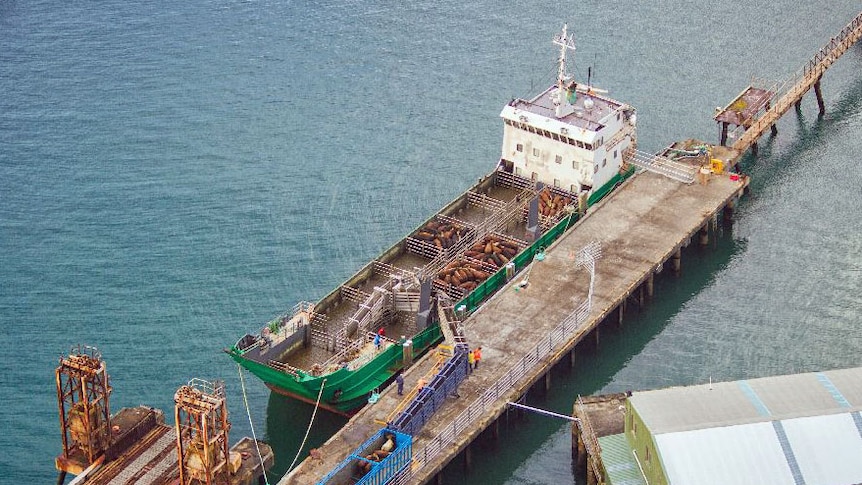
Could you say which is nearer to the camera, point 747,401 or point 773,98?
point 747,401

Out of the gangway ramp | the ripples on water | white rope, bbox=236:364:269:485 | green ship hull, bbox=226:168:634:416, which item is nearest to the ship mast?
the gangway ramp

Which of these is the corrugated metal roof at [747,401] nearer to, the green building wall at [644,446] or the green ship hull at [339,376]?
the green building wall at [644,446]

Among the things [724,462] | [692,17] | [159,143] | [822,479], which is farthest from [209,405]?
[692,17]

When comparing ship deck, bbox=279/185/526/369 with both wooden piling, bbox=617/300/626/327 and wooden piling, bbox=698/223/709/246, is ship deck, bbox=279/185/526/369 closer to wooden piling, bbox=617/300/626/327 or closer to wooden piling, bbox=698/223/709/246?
wooden piling, bbox=617/300/626/327

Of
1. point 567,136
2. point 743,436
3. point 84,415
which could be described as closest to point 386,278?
point 567,136

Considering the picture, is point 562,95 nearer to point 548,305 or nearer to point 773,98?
point 548,305

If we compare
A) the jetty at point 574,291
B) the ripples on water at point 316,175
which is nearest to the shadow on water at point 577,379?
the ripples on water at point 316,175

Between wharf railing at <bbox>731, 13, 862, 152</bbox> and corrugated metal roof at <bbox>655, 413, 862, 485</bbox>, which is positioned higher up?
wharf railing at <bbox>731, 13, 862, 152</bbox>
